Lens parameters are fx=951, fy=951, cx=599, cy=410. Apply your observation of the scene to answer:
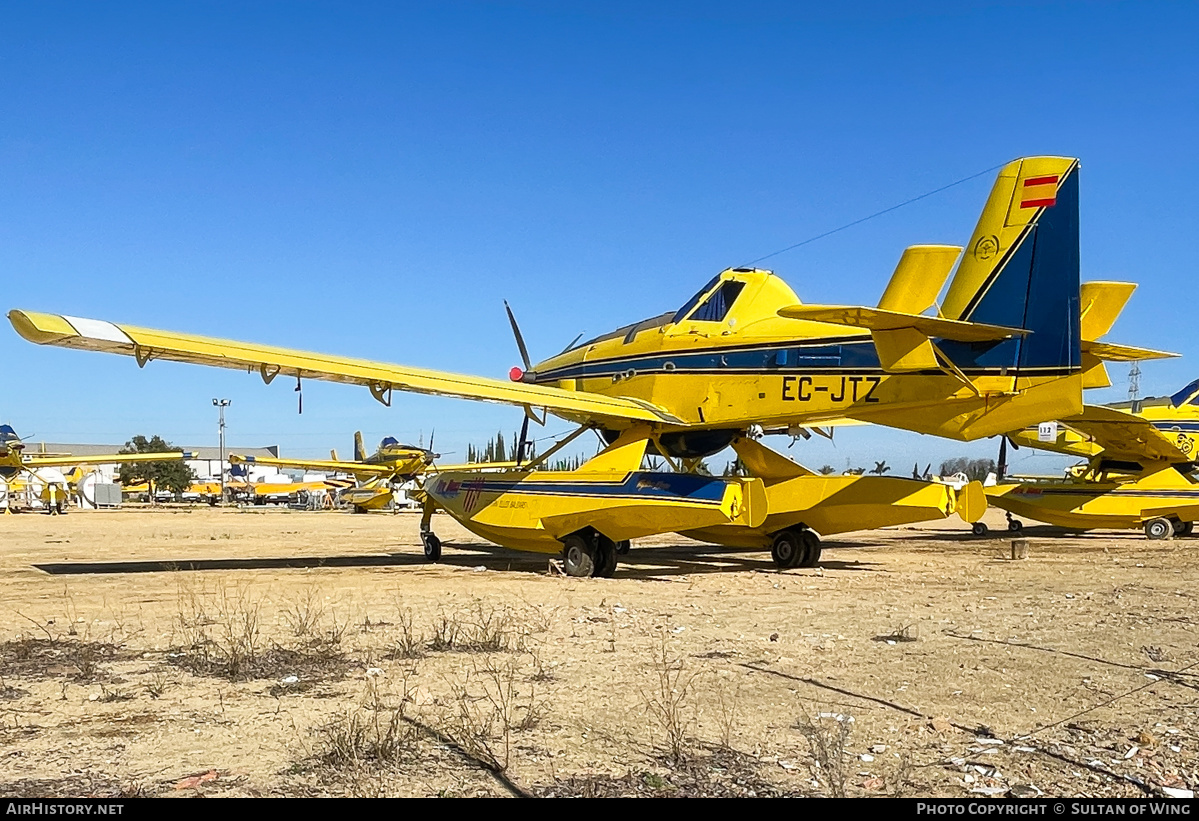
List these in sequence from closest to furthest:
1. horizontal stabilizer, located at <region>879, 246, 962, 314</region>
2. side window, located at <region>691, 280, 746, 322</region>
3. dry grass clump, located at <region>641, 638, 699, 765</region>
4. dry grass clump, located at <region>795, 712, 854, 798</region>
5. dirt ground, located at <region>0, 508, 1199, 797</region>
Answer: dry grass clump, located at <region>795, 712, 854, 798</region> → dirt ground, located at <region>0, 508, 1199, 797</region> → dry grass clump, located at <region>641, 638, 699, 765</region> → horizontal stabilizer, located at <region>879, 246, 962, 314</region> → side window, located at <region>691, 280, 746, 322</region>

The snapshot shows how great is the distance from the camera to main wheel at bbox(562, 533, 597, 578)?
599 inches

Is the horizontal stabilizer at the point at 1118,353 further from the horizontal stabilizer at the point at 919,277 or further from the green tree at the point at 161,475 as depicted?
the green tree at the point at 161,475

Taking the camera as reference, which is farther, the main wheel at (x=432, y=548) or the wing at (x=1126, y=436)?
the wing at (x=1126, y=436)

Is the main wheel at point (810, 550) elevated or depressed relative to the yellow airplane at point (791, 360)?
depressed

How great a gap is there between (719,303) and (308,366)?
22.8ft

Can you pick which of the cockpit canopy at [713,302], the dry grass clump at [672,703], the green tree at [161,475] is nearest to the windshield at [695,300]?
the cockpit canopy at [713,302]

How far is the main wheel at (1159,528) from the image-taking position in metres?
23.0

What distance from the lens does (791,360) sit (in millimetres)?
14945

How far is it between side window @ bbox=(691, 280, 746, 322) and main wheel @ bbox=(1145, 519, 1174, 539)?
13.9 metres

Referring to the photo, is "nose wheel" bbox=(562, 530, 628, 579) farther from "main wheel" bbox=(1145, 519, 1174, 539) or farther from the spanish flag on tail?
"main wheel" bbox=(1145, 519, 1174, 539)

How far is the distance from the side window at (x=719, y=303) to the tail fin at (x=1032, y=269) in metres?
4.09

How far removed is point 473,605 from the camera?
10984mm

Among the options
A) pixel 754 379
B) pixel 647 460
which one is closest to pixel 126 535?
pixel 647 460

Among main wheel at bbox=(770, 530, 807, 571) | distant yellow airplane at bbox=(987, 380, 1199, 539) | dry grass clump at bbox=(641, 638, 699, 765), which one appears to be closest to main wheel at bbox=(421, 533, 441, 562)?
main wheel at bbox=(770, 530, 807, 571)
